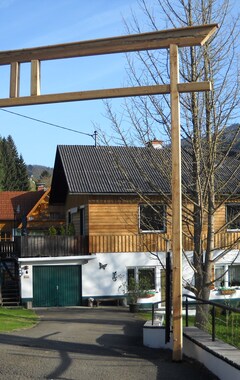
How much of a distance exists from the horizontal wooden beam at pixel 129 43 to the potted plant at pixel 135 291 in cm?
1900

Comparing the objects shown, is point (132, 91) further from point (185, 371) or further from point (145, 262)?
point (145, 262)

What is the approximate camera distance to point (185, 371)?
28.5 ft

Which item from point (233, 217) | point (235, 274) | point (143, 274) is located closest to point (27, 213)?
point (143, 274)

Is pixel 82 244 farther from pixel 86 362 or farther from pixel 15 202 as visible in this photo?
pixel 15 202

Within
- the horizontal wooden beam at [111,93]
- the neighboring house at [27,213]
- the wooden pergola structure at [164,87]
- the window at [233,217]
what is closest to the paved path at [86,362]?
the wooden pergola structure at [164,87]

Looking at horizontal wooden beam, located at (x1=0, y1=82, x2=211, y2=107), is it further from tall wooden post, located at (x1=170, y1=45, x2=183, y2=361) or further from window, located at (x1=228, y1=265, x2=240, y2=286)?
window, located at (x1=228, y1=265, x2=240, y2=286)

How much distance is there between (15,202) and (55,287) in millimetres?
29441

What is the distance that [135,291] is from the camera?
2861cm

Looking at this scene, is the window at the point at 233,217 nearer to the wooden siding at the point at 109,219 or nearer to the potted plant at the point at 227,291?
the potted plant at the point at 227,291

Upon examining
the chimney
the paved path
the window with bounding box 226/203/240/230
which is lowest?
the paved path

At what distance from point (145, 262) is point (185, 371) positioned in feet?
71.0

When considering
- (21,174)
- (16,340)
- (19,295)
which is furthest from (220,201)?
(21,174)

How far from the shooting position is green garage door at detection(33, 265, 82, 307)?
30.1 meters

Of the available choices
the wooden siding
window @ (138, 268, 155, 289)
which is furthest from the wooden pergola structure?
window @ (138, 268, 155, 289)
